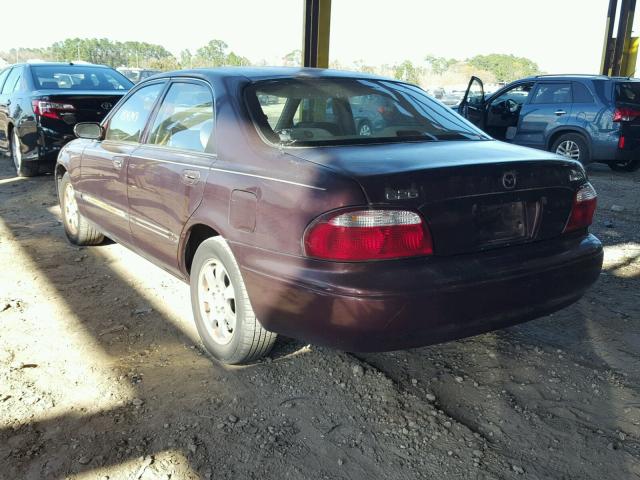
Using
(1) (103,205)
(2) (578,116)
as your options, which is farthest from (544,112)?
(1) (103,205)

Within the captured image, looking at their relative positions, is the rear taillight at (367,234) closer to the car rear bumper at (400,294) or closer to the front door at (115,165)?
the car rear bumper at (400,294)

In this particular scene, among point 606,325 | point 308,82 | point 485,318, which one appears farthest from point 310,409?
point 606,325

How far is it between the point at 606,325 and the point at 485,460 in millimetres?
1789

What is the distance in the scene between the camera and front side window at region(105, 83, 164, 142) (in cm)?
394

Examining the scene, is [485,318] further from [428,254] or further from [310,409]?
[310,409]

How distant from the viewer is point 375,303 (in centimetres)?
233

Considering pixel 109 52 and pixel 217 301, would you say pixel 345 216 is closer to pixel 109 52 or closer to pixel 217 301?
pixel 217 301

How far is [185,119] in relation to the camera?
3.47 metres

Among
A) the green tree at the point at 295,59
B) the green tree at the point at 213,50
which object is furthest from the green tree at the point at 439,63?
the green tree at the point at 295,59

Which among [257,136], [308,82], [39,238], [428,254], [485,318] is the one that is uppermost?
[308,82]

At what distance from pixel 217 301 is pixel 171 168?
795 millimetres

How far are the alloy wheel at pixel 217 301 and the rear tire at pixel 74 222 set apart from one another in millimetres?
2146

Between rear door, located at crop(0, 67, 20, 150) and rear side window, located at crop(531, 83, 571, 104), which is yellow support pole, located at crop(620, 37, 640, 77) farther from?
rear door, located at crop(0, 67, 20, 150)

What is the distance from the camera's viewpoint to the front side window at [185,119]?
10.6ft
